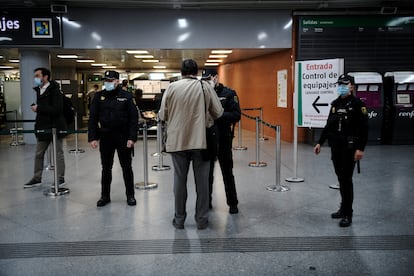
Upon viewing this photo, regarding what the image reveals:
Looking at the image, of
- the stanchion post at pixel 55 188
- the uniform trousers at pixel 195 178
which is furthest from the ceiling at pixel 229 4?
the uniform trousers at pixel 195 178

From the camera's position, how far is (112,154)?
18.3 ft

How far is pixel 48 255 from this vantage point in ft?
13.0

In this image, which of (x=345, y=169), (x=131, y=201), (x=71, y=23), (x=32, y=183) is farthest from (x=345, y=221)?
(x=71, y=23)

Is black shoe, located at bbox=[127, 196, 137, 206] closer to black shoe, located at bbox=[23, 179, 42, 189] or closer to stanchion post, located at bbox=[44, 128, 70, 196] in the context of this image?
stanchion post, located at bbox=[44, 128, 70, 196]

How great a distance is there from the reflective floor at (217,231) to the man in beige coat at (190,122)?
54cm

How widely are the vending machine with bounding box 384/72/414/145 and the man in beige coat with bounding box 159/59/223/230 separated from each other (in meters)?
7.71

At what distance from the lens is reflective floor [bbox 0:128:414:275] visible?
12.1 feet

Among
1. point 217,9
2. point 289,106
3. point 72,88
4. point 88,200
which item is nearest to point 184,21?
point 217,9

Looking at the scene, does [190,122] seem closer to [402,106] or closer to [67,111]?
[67,111]

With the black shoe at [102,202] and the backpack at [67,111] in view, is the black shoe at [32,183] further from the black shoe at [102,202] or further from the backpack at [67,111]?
the black shoe at [102,202]

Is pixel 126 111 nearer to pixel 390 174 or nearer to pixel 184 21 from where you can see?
pixel 390 174

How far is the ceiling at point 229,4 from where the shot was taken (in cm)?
1023

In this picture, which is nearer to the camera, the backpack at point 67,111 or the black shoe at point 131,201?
the black shoe at point 131,201

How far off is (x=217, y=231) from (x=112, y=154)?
6.03 ft
